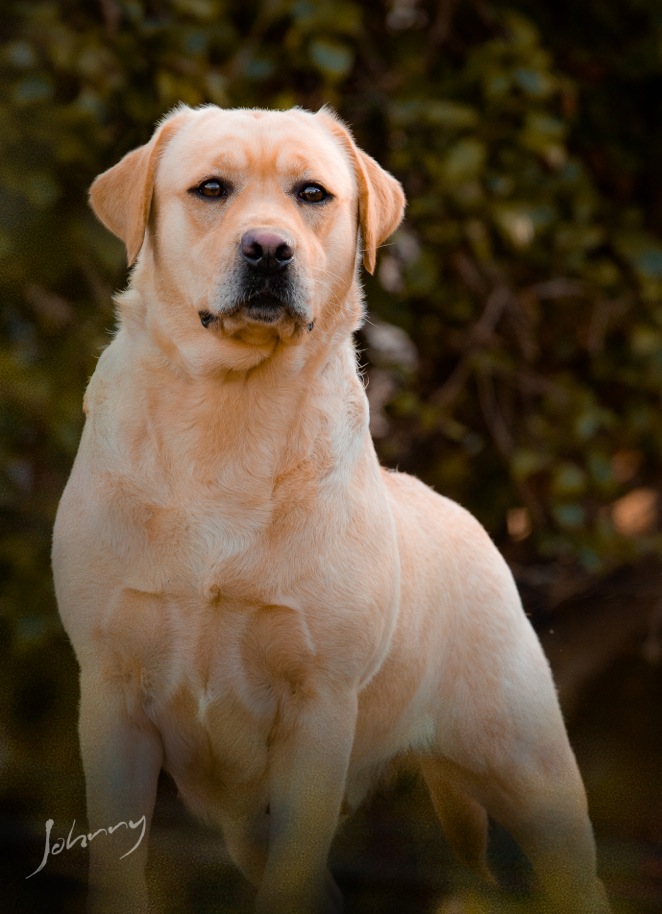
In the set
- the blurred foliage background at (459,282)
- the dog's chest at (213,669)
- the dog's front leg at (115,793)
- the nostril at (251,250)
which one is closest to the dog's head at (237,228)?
the nostril at (251,250)

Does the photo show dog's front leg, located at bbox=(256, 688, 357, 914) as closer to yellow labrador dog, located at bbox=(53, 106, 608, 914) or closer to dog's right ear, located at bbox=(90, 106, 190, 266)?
yellow labrador dog, located at bbox=(53, 106, 608, 914)

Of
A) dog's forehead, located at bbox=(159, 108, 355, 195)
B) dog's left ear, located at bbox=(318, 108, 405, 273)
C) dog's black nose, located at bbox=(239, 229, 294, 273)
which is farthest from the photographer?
dog's left ear, located at bbox=(318, 108, 405, 273)

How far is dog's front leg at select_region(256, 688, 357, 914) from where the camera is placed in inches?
83.3

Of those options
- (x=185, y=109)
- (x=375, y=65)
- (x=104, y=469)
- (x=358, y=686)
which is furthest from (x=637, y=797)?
(x=375, y=65)

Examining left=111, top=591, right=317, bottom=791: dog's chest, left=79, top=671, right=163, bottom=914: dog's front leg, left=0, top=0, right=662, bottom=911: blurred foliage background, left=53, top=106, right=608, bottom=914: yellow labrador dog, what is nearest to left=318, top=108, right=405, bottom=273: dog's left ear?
left=53, top=106, right=608, bottom=914: yellow labrador dog

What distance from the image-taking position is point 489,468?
476 cm

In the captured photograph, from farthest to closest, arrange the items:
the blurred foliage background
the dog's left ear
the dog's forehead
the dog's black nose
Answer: the blurred foliage background
the dog's left ear
the dog's forehead
the dog's black nose

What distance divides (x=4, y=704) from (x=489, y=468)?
2.16 metres

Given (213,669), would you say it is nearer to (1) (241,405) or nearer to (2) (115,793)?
(2) (115,793)

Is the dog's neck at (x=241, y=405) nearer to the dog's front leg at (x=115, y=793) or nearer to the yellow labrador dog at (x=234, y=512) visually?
the yellow labrador dog at (x=234, y=512)

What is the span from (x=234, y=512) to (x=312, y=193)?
58cm

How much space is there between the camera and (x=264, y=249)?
2.06 metres

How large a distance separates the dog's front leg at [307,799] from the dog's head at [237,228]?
24.4 inches

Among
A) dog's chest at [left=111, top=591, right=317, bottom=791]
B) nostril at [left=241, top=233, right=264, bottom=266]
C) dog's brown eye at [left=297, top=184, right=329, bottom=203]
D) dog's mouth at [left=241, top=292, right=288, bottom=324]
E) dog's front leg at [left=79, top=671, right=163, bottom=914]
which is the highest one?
dog's brown eye at [left=297, top=184, right=329, bottom=203]
